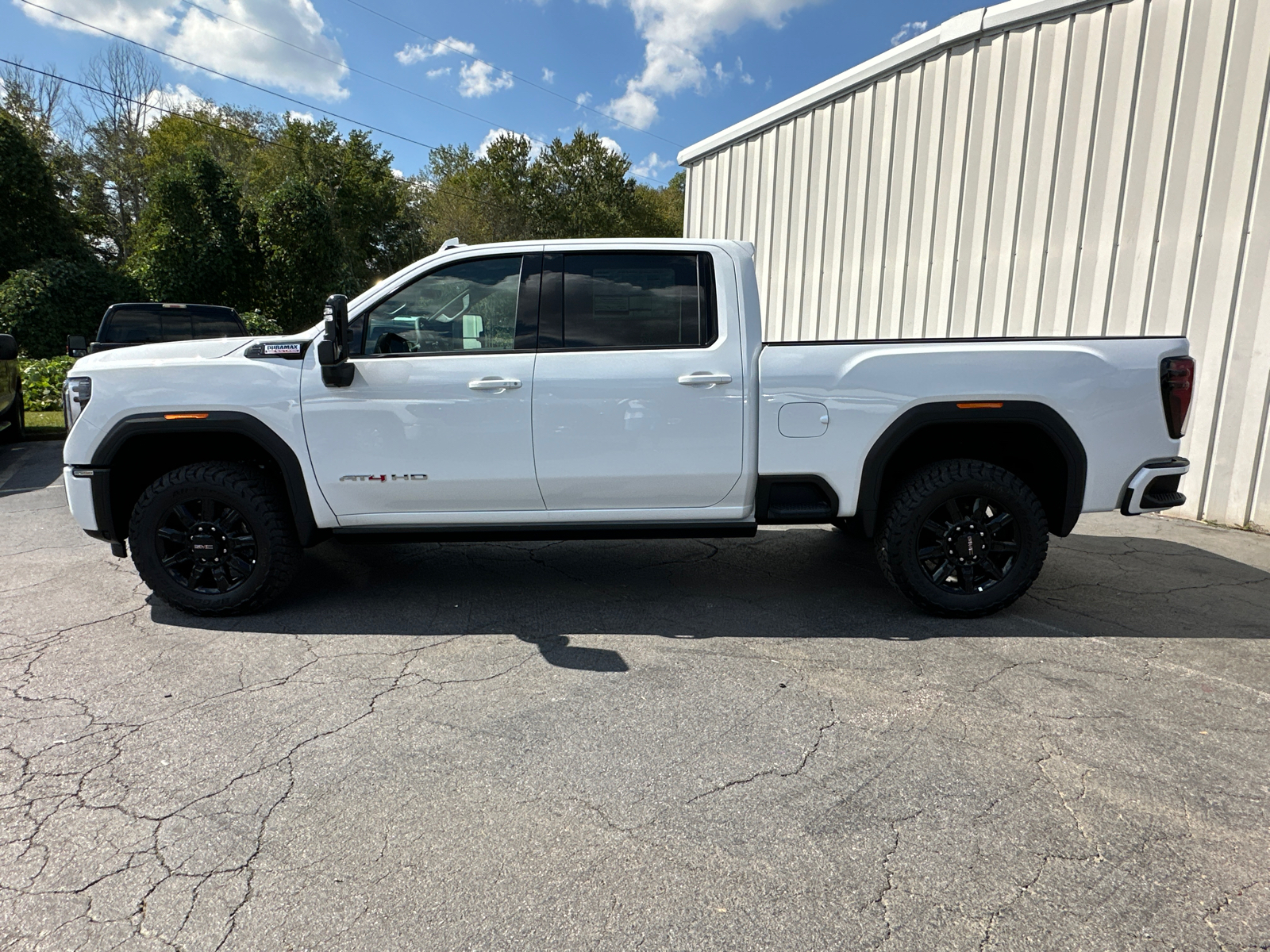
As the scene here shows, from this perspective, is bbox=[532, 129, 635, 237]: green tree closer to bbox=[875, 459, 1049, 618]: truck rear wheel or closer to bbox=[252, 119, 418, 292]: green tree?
bbox=[252, 119, 418, 292]: green tree

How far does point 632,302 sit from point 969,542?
2.22 metres

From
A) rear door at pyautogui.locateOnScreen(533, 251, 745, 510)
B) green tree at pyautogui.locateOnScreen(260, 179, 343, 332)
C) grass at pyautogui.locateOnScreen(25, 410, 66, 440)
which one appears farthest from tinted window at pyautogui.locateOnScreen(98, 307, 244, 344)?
green tree at pyautogui.locateOnScreen(260, 179, 343, 332)

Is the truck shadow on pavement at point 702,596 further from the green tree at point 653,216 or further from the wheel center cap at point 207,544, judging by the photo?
the green tree at point 653,216

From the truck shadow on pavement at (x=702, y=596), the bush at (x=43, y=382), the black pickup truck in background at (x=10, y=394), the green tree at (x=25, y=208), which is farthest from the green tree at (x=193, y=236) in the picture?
the truck shadow on pavement at (x=702, y=596)

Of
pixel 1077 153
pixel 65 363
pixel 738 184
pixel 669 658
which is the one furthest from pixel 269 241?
pixel 669 658

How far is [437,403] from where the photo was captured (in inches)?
165

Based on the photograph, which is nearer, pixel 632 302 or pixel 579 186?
pixel 632 302

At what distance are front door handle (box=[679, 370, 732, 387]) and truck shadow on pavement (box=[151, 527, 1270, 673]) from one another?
1.31 m

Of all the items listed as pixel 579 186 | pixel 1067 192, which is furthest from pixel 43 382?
pixel 579 186

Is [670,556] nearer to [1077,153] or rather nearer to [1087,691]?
[1087,691]

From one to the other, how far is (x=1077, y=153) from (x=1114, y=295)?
1.38m

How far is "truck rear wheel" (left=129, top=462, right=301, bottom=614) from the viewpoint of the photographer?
14.1ft

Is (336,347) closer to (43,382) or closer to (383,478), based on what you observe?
(383,478)

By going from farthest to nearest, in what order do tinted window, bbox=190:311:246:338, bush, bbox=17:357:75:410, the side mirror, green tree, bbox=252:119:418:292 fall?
green tree, bbox=252:119:418:292
bush, bbox=17:357:75:410
tinted window, bbox=190:311:246:338
the side mirror
